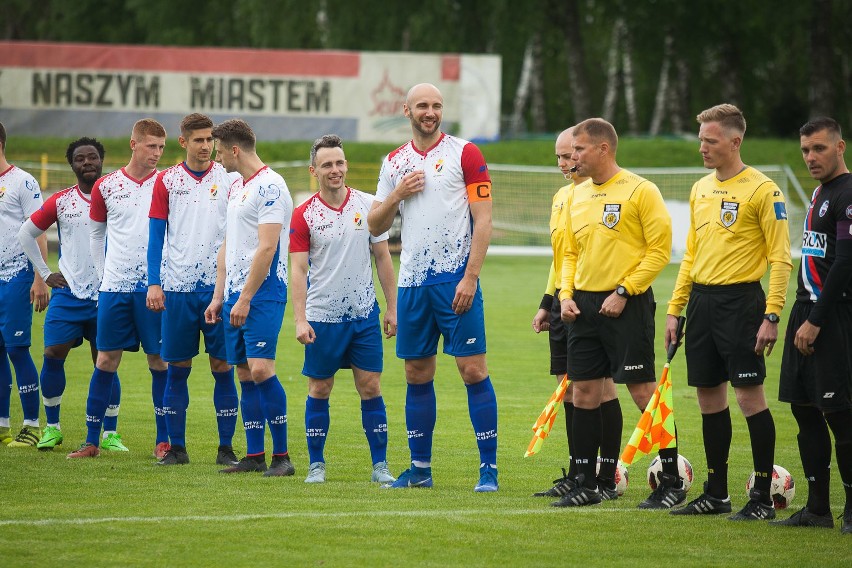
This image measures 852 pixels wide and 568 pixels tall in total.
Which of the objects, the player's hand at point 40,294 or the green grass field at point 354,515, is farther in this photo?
the player's hand at point 40,294

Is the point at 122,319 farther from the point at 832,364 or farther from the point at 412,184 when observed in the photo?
the point at 832,364

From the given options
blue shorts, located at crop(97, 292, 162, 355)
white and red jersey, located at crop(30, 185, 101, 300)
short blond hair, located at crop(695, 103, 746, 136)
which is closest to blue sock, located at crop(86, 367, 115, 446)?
blue shorts, located at crop(97, 292, 162, 355)

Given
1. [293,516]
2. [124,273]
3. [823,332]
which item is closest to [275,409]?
[293,516]

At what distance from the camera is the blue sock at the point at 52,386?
9.39 metres

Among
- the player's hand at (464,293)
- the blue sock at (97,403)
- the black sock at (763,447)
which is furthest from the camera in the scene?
the blue sock at (97,403)

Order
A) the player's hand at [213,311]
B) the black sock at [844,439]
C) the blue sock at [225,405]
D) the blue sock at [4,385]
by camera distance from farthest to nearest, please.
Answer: the blue sock at [4,385], the blue sock at [225,405], the player's hand at [213,311], the black sock at [844,439]

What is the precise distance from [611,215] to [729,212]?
0.67 m

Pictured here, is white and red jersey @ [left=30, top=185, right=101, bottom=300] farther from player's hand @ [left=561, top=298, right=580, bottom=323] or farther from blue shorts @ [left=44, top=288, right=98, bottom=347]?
player's hand @ [left=561, top=298, right=580, bottom=323]

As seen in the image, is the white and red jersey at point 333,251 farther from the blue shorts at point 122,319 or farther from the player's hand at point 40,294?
the player's hand at point 40,294

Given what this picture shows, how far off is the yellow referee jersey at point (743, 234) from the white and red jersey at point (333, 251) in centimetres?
216

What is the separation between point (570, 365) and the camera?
23.3 ft

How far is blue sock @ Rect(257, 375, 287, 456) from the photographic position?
8.12 meters

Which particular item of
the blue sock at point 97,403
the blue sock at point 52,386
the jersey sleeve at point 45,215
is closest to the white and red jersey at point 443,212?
the blue sock at point 97,403

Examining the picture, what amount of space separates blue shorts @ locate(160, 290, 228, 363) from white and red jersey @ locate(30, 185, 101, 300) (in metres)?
1.08
